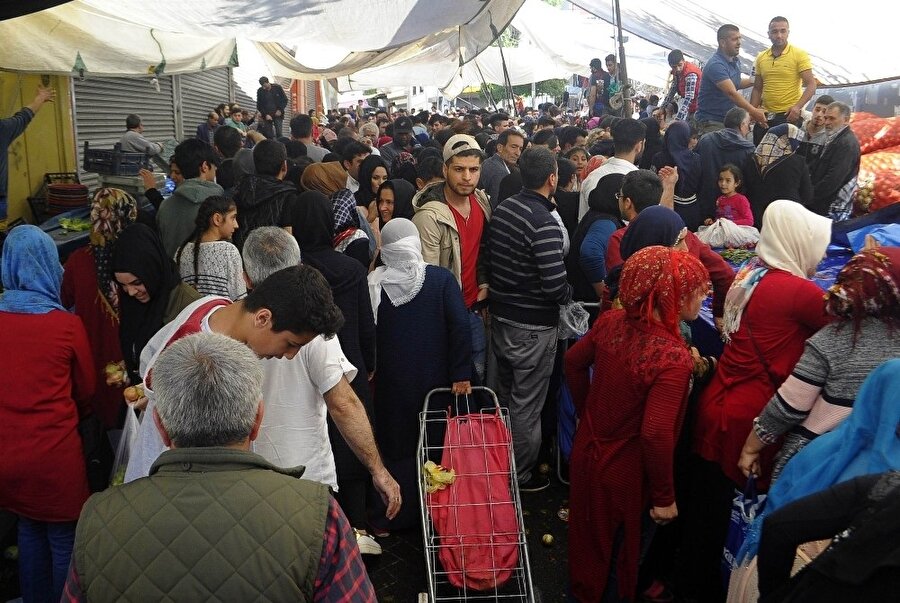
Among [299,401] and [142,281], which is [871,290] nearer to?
[299,401]

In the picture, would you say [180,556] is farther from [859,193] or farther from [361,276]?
[859,193]

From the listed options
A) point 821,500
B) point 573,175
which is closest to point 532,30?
point 573,175

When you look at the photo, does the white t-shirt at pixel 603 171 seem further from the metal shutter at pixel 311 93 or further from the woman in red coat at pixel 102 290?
the metal shutter at pixel 311 93

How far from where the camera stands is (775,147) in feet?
19.5

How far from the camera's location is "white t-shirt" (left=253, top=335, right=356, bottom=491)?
2.80 m

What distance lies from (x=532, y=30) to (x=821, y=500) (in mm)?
16459

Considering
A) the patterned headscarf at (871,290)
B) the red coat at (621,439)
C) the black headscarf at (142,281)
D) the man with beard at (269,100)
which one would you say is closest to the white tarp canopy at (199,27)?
the black headscarf at (142,281)

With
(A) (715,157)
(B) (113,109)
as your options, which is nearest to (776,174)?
(A) (715,157)

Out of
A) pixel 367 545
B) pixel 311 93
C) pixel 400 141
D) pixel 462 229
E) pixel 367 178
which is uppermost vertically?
pixel 311 93

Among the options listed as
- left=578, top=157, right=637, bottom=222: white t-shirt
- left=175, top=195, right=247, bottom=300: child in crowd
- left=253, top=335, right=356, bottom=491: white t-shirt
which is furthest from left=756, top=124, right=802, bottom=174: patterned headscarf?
left=253, top=335, right=356, bottom=491: white t-shirt

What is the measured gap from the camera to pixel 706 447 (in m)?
3.33

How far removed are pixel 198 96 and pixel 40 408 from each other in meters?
11.8

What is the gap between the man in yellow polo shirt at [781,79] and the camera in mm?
7270

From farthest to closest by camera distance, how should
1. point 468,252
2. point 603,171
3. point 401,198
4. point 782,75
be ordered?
point 782,75
point 401,198
point 603,171
point 468,252
